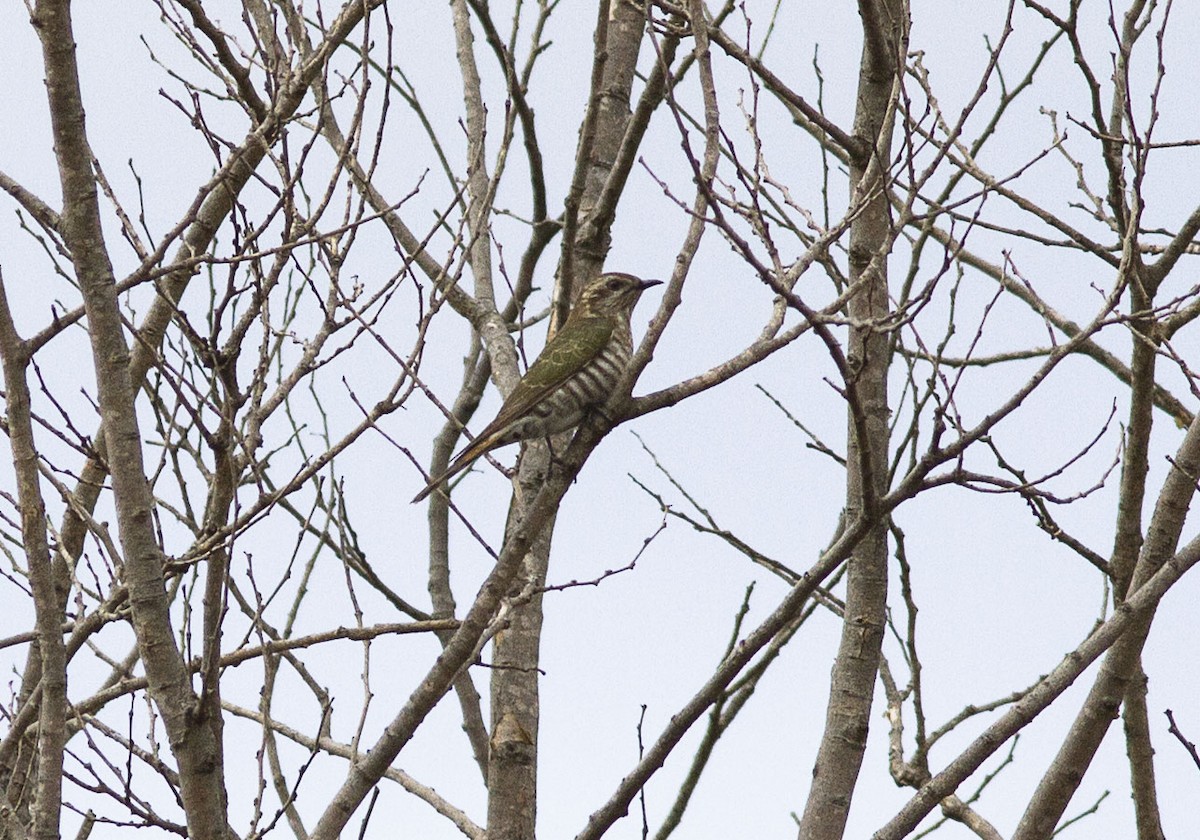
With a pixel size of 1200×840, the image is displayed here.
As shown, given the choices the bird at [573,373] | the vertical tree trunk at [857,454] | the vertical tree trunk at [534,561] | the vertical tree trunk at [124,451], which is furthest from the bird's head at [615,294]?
the vertical tree trunk at [124,451]

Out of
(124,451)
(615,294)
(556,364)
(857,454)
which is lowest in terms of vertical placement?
(124,451)

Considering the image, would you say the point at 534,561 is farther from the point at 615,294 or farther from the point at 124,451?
the point at 615,294

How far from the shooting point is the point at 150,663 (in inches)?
172

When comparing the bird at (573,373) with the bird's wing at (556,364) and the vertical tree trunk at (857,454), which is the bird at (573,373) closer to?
the bird's wing at (556,364)

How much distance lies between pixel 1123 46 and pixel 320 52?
3.09 meters

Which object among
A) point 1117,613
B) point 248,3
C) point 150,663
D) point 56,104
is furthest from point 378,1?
point 1117,613

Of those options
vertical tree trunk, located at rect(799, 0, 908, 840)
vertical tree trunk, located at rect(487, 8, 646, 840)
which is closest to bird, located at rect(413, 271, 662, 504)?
vertical tree trunk, located at rect(487, 8, 646, 840)

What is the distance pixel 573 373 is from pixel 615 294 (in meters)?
0.94

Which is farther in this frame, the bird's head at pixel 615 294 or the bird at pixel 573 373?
the bird's head at pixel 615 294

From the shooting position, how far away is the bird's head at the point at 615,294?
7.50 metres

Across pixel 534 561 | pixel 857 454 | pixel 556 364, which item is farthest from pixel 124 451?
pixel 556 364

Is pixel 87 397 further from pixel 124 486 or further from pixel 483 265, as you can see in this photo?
pixel 483 265

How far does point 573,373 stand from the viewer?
695cm

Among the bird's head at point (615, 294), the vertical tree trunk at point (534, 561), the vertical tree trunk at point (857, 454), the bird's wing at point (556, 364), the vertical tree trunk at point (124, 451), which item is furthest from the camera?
the bird's head at point (615, 294)
